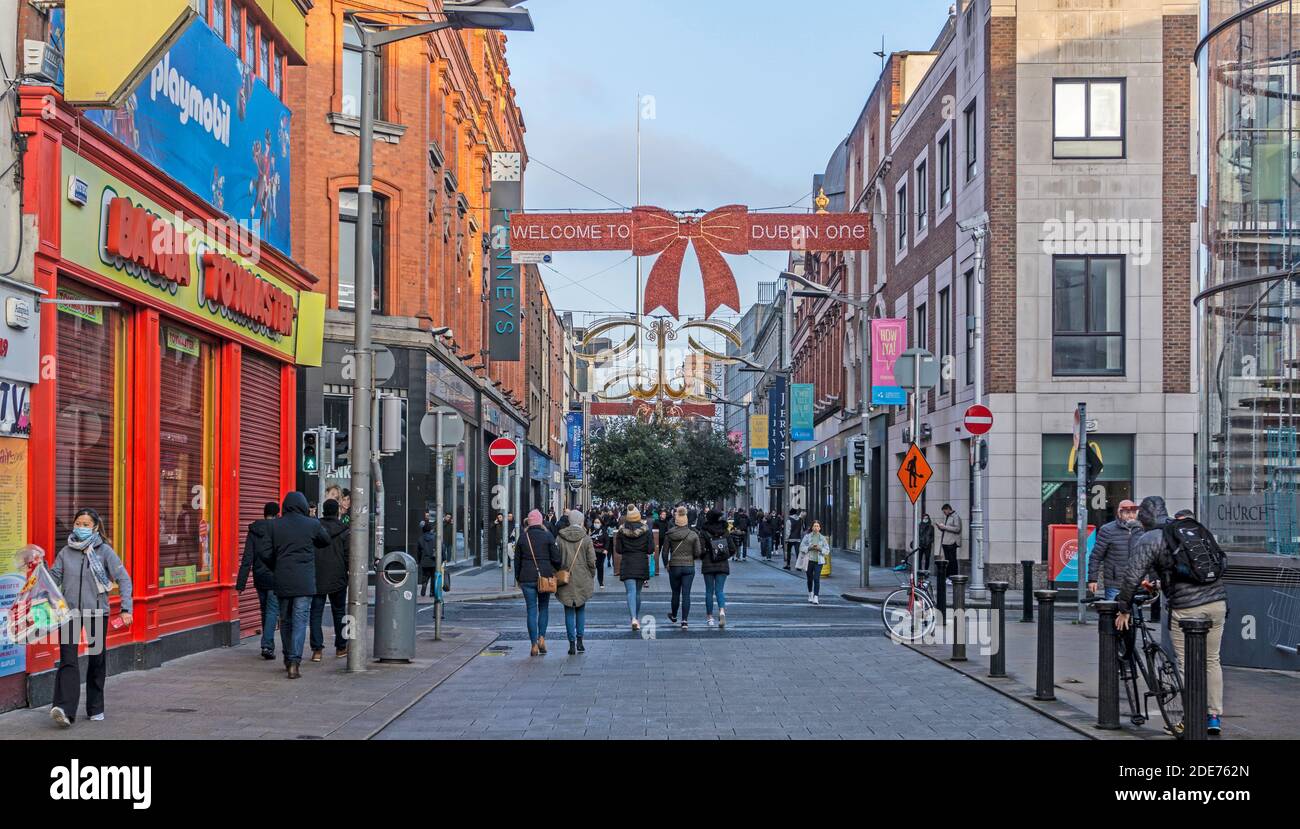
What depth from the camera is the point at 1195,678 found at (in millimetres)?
9664

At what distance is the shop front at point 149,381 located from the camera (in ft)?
40.4

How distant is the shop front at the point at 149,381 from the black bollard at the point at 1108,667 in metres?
8.33

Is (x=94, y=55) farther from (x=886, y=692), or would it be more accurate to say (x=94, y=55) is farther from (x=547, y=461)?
(x=547, y=461)

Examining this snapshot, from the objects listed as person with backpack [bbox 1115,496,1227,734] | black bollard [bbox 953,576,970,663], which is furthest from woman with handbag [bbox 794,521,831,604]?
person with backpack [bbox 1115,496,1227,734]

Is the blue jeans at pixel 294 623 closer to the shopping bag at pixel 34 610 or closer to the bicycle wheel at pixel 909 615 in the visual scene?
the shopping bag at pixel 34 610

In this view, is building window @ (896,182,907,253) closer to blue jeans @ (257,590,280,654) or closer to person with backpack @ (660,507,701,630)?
person with backpack @ (660,507,701,630)

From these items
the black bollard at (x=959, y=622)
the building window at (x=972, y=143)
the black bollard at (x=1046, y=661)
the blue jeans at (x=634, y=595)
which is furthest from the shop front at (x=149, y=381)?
the building window at (x=972, y=143)

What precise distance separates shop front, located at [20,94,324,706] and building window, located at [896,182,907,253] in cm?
2250

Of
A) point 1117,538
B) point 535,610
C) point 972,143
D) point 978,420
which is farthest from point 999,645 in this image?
point 972,143

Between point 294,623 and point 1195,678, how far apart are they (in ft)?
29.2

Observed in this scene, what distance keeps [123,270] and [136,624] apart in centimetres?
354

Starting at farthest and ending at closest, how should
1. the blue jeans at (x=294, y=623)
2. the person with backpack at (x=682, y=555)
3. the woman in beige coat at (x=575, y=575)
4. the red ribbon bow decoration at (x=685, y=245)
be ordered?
the red ribbon bow decoration at (x=685, y=245), the person with backpack at (x=682, y=555), the woman in beige coat at (x=575, y=575), the blue jeans at (x=294, y=623)

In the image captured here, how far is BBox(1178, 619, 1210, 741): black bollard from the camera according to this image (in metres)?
9.66

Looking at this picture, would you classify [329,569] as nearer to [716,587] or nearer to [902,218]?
[716,587]
